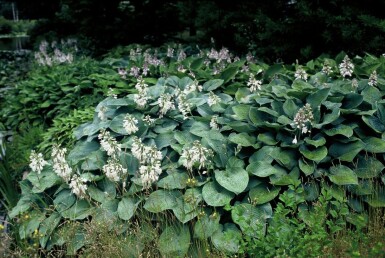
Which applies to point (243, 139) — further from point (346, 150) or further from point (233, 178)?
point (346, 150)

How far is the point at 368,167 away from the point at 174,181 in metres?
1.40

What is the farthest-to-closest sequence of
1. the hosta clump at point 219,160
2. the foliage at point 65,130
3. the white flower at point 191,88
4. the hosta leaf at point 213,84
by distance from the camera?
the foliage at point 65,130, the hosta leaf at point 213,84, the white flower at point 191,88, the hosta clump at point 219,160

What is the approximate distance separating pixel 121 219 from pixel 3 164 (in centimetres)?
188

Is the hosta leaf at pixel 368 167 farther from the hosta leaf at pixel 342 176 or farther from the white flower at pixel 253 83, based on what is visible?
the white flower at pixel 253 83

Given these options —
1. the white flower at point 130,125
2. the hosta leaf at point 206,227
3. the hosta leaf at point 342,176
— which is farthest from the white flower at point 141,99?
the hosta leaf at point 342,176

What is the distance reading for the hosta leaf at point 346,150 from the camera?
11.6ft

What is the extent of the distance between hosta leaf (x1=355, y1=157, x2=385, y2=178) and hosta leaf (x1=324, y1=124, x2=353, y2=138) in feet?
0.73

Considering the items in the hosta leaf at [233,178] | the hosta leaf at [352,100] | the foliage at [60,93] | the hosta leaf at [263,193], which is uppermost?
the hosta leaf at [352,100]

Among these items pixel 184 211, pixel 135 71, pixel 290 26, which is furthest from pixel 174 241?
pixel 290 26

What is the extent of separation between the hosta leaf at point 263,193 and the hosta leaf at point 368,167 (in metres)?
0.63

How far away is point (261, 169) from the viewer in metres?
3.47

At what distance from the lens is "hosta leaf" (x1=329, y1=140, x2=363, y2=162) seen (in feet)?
11.6

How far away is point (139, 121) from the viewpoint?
4.07 meters

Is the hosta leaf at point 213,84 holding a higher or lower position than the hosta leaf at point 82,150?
higher
